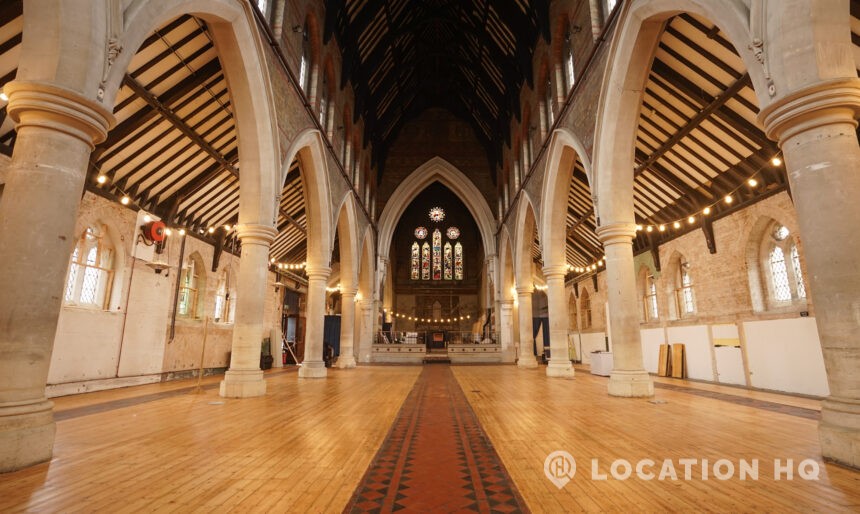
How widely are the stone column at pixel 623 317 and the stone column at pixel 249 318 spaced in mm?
6236

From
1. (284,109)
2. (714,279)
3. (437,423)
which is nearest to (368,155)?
(284,109)

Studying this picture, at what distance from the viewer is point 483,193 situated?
2248 centimetres

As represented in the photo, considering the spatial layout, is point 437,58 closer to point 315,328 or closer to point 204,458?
point 315,328

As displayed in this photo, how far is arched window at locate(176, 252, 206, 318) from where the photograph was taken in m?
11.8

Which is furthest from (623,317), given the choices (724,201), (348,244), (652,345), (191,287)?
(191,287)

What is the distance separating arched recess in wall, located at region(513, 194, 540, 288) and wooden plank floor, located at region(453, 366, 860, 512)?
346 inches

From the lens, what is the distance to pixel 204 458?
343cm

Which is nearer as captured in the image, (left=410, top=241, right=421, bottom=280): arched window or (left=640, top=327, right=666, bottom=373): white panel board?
(left=640, top=327, right=666, bottom=373): white panel board

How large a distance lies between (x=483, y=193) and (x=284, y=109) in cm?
1489

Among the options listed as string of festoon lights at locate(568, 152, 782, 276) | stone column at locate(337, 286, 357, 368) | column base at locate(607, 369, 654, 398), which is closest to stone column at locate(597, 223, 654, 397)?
column base at locate(607, 369, 654, 398)

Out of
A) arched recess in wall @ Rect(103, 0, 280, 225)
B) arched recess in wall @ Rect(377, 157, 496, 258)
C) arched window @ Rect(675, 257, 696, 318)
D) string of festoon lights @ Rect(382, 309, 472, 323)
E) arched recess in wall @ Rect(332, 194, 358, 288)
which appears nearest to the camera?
arched recess in wall @ Rect(103, 0, 280, 225)

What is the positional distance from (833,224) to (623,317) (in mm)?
4285

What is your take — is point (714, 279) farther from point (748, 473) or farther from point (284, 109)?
point (284, 109)

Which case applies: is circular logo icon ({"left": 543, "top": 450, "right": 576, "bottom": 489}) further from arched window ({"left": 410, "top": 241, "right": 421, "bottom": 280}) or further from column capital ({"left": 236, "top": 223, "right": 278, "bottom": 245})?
arched window ({"left": 410, "top": 241, "right": 421, "bottom": 280})
